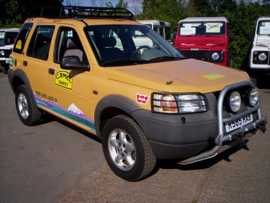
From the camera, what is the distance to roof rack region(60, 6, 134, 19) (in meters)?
5.41

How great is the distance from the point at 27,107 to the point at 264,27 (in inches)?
289

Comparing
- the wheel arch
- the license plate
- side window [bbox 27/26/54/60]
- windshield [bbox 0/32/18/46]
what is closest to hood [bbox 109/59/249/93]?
the wheel arch

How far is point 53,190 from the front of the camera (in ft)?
13.4

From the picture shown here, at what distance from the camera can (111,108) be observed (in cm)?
423

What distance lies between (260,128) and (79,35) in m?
2.54

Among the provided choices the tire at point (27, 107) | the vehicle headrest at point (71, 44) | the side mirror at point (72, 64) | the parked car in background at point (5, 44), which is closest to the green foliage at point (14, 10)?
the parked car in background at point (5, 44)

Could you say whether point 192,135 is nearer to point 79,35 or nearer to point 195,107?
point 195,107

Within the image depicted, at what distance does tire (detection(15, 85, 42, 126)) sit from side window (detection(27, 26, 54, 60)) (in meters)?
0.66

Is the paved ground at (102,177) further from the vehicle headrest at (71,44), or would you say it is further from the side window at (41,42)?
the vehicle headrest at (71,44)

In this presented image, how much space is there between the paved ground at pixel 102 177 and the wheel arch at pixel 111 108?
643 mm

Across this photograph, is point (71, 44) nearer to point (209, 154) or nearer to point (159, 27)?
point (209, 154)

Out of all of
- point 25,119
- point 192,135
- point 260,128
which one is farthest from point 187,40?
point 192,135

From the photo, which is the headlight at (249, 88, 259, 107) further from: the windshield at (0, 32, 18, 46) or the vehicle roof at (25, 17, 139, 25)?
the windshield at (0, 32, 18, 46)

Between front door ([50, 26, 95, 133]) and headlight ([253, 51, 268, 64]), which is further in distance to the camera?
headlight ([253, 51, 268, 64])
